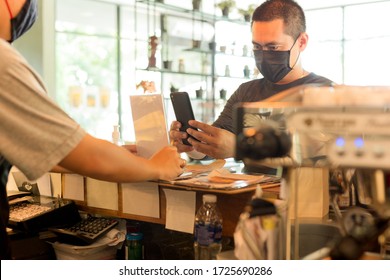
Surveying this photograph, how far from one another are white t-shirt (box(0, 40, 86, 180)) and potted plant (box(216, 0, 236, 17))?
19.3 feet

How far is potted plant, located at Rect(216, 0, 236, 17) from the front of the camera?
266 inches

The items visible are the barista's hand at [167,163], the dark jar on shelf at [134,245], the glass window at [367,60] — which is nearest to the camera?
the barista's hand at [167,163]

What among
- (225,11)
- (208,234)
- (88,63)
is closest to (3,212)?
(208,234)

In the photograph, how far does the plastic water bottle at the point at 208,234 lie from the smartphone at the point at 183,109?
58 cm

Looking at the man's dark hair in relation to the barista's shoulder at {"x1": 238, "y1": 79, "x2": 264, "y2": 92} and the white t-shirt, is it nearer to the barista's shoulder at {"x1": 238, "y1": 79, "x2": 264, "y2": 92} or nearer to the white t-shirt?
the barista's shoulder at {"x1": 238, "y1": 79, "x2": 264, "y2": 92}

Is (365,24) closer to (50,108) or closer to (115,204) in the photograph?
(115,204)

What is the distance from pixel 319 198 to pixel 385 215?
21.4 inches

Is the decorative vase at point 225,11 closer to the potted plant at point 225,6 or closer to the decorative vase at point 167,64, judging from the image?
the potted plant at point 225,6

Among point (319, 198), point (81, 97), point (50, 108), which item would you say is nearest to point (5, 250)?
point (50, 108)

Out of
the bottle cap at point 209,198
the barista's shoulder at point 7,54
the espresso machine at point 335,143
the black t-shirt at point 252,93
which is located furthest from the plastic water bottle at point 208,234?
the black t-shirt at point 252,93

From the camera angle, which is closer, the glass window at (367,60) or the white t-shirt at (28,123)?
A: the white t-shirt at (28,123)

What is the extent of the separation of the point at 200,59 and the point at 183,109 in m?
4.94

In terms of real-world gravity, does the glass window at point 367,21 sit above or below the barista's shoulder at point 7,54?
above

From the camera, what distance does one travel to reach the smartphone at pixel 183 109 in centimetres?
210
